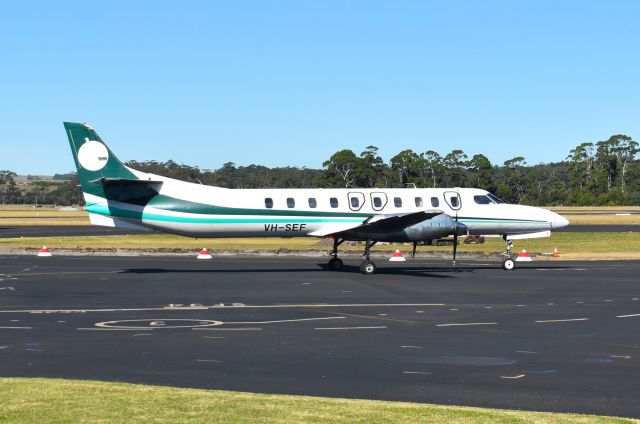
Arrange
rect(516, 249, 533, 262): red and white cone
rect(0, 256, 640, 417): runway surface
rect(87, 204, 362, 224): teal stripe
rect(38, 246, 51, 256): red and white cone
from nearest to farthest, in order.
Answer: rect(0, 256, 640, 417): runway surface < rect(87, 204, 362, 224): teal stripe < rect(516, 249, 533, 262): red and white cone < rect(38, 246, 51, 256): red and white cone

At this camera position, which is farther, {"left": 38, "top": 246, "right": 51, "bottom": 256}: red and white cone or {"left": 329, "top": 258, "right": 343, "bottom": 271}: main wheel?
{"left": 38, "top": 246, "right": 51, "bottom": 256}: red and white cone

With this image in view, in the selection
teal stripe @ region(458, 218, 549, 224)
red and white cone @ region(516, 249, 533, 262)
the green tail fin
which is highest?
the green tail fin

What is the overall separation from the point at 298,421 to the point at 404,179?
447ft

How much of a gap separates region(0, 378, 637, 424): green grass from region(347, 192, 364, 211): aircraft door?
85.6ft

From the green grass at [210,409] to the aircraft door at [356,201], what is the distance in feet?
85.6

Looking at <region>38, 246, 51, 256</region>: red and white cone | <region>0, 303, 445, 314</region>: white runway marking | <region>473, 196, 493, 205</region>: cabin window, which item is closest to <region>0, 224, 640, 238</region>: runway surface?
<region>38, 246, 51, 256</region>: red and white cone

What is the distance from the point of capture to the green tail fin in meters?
36.4

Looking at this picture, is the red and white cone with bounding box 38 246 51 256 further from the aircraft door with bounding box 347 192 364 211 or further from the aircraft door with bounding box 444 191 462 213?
the aircraft door with bounding box 444 191 462 213

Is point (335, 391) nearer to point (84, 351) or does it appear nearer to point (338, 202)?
point (84, 351)

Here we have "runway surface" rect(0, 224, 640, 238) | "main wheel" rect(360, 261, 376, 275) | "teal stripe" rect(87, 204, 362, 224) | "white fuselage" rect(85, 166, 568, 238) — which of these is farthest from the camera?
"runway surface" rect(0, 224, 640, 238)

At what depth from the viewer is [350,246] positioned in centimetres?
5675

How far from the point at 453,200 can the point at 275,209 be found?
8220 millimetres

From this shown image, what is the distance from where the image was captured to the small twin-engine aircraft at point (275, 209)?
3644 centimetres

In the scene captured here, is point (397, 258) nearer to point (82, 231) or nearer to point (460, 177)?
point (82, 231)
